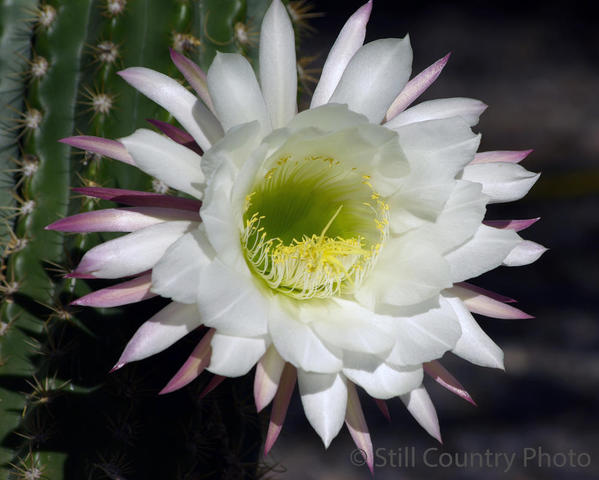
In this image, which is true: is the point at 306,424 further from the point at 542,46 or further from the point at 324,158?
the point at 542,46

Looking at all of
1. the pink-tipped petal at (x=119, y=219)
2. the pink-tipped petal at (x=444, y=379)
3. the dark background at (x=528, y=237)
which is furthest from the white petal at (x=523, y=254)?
the dark background at (x=528, y=237)

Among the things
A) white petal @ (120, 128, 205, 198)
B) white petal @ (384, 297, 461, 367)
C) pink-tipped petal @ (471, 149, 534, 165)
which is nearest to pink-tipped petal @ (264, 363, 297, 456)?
white petal @ (384, 297, 461, 367)

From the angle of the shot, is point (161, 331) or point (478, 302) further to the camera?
point (478, 302)

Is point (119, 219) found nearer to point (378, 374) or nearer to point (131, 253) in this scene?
point (131, 253)

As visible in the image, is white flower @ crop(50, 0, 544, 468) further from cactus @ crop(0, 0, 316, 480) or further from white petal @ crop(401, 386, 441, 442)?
cactus @ crop(0, 0, 316, 480)

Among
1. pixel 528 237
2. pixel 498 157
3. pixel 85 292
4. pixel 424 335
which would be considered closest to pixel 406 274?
pixel 424 335

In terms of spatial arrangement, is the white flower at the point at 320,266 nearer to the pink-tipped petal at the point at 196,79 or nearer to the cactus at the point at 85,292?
the pink-tipped petal at the point at 196,79

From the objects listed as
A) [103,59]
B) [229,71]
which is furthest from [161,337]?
[103,59]
